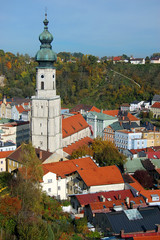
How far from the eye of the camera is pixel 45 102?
4159 centimetres

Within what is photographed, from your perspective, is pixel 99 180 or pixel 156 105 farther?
pixel 156 105

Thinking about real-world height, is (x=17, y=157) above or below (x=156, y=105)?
below

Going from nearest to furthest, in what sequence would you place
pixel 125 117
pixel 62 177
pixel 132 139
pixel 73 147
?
1. pixel 62 177
2. pixel 73 147
3. pixel 132 139
4. pixel 125 117

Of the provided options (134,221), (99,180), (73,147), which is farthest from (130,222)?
(73,147)

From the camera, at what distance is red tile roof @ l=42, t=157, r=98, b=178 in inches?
1372

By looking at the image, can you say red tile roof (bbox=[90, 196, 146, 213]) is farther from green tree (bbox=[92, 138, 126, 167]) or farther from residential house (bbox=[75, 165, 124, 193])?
green tree (bbox=[92, 138, 126, 167])

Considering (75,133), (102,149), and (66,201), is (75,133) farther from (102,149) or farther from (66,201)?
(66,201)

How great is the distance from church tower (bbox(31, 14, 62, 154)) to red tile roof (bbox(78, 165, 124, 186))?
881 centimetres

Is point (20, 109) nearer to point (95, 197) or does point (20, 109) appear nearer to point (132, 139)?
point (132, 139)

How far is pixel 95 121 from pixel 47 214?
124 ft

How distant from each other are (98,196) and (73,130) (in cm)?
2181

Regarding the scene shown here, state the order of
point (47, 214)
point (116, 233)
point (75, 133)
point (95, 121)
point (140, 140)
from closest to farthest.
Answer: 1. point (116, 233)
2. point (47, 214)
3. point (75, 133)
4. point (140, 140)
5. point (95, 121)

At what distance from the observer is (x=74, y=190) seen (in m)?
34.4

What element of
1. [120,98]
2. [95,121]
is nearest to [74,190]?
[95,121]
